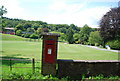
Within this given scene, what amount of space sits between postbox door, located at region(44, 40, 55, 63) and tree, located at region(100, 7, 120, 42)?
58.8 feet

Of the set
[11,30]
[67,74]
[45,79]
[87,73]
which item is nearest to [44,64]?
[45,79]

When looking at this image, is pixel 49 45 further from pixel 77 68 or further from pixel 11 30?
pixel 11 30

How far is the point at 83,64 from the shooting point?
6668 millimetres

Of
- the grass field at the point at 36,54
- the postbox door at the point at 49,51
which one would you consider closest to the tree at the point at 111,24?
the grass field at the point at 36,54

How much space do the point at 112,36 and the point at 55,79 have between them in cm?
2127

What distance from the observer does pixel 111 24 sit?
79.8 ft

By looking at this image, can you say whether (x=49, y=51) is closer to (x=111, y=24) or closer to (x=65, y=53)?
(x=65, y=53)

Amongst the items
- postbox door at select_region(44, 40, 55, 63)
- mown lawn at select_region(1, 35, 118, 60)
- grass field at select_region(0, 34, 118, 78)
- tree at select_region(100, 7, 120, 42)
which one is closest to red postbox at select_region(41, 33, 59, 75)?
postbox door at select_region(44, 40, 55, 63)

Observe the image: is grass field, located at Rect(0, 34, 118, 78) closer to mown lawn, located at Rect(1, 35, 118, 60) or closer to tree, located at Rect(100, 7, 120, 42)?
mown lawn, located at Rect(1, 35, 118, 60)

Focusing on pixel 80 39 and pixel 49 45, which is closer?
pixel 49 45

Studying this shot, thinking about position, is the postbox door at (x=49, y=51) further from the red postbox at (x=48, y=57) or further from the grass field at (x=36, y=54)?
the grass field at (x=36, y=54)

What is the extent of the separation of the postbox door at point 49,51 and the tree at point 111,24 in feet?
58.8

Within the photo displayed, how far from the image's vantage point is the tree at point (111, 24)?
22.4 m

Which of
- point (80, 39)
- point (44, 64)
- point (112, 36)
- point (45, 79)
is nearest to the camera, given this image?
point (45, 79)
